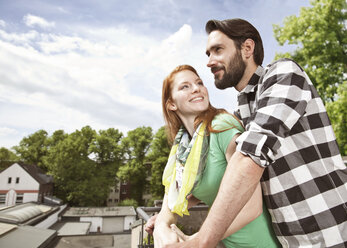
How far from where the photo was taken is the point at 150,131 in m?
36.8

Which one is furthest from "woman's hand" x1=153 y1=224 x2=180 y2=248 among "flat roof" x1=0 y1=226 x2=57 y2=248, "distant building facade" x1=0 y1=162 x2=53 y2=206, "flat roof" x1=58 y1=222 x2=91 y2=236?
"distant building facade" x1=0 y1=162 x2=53 y2=206

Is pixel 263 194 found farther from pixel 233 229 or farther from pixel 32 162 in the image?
pixel 32 162

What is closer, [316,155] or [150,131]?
[316,155]

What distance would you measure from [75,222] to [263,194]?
34700 millimetres

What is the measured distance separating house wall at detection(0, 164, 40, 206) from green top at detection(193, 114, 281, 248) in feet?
142

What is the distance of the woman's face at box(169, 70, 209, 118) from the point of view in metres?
1.70

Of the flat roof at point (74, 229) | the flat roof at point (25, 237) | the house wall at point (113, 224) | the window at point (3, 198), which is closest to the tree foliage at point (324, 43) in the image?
the flat roof at point (25, 237)

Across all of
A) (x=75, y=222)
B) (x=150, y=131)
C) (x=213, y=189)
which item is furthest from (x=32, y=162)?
(x=213, y=189)

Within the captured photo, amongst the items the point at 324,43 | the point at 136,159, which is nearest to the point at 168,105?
the point at 324,43

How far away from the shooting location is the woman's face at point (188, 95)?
1703 millimetres

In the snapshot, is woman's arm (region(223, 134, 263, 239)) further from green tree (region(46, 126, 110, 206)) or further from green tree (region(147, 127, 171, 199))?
green tree (region(46, 126, 110, 206))

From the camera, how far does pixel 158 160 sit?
99.8 ft

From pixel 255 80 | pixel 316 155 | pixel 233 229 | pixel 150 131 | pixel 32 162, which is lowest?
pixel 233 229

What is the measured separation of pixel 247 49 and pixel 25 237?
766 inches
